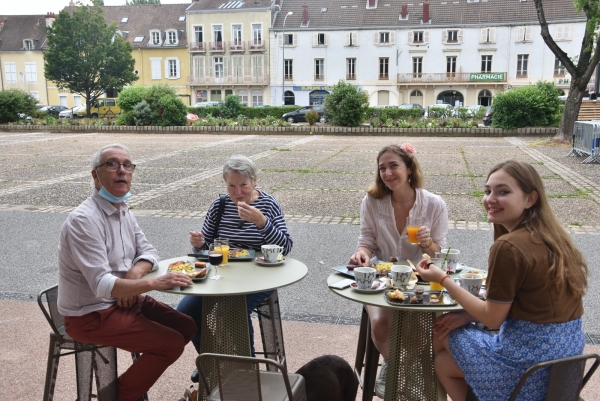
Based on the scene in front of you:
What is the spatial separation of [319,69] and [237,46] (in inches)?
288

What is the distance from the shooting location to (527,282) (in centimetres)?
226

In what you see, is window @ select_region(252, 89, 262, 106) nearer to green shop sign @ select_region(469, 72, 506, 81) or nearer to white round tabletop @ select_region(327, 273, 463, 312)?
green shop sign @ select_region(469, 72, 506, 81)

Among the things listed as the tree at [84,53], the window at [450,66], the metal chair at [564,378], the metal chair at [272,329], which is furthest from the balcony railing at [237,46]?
the metal chair at [564,378]

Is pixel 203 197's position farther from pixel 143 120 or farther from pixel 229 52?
pixel 229 52

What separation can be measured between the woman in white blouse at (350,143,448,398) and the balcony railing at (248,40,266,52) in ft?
153

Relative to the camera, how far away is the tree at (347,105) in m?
23.9

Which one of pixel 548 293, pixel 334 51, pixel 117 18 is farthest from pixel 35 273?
pixel 117 18

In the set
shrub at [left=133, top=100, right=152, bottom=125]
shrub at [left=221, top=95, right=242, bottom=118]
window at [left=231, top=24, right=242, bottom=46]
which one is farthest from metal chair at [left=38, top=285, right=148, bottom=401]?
window at [left=231, top=24, right=242, bottom=46]

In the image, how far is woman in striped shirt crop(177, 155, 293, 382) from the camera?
3416 millimetres

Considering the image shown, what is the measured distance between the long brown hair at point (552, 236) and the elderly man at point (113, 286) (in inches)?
62.2

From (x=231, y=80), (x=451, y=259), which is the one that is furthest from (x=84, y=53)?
(x=451, y=259)

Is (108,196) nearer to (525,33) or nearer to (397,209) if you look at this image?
(397,209)

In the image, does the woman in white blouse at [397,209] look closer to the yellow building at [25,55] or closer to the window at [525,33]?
the window at [525,33]

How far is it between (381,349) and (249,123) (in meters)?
23.3
